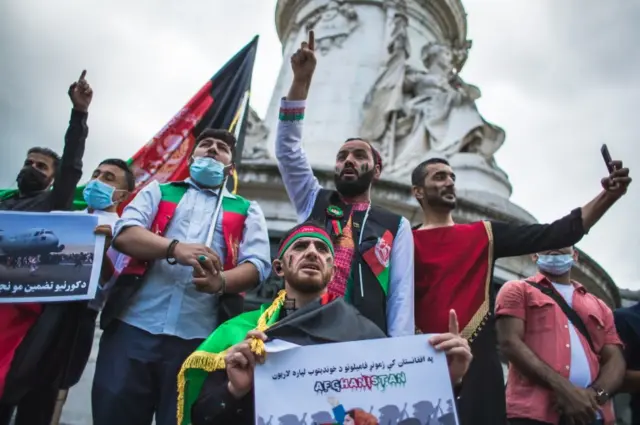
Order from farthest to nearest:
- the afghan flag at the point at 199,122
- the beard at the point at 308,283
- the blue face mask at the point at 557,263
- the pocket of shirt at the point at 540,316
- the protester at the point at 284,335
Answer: the afghan flag at the point at 199,122, the blue face mask at the point at 557,263, the pocket of shirt at the point at 540,316, the beard at the point at 308,283, the protester at the point at 284,335

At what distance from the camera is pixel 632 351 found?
4.48m

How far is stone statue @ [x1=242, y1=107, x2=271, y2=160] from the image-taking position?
10.2 m

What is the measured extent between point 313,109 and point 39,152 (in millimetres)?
7227

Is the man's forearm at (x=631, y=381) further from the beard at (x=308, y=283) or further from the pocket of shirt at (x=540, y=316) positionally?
the beard at (x=308, y=283)

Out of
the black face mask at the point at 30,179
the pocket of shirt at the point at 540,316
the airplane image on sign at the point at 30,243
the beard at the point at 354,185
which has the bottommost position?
the pocket of shirt at the point at 540,316

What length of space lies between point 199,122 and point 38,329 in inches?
151

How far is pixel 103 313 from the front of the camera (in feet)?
11.2

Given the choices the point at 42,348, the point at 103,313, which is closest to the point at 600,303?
the point at 103,313

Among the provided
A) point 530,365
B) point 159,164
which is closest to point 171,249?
point 530,365

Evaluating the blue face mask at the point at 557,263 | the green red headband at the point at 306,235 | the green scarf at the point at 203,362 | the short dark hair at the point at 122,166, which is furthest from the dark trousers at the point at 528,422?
the short dark hair at the point at 122,166

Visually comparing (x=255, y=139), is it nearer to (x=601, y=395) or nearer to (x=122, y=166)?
(x=122, y=166)

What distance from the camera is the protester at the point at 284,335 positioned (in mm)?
2502

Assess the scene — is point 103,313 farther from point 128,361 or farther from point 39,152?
point 39,152

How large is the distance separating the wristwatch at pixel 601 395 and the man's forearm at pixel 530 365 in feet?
0.82
